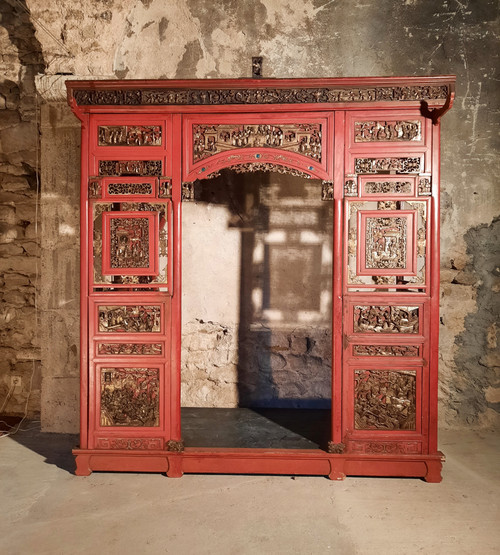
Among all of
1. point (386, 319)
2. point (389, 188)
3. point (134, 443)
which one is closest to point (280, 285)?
point (386, 319)

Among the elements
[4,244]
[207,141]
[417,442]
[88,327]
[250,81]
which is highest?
[250,81]

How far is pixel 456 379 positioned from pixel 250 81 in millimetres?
3186

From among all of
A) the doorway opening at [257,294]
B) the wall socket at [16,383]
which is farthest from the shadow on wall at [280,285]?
the wall socket at [16,383]

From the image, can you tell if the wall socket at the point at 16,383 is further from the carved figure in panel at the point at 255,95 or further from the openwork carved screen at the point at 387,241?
the openwork carved screen at the point at 387,241

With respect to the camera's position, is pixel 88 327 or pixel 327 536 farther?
pixel 88 327

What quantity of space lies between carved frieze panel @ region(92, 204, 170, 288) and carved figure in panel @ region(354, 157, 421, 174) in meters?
1.43

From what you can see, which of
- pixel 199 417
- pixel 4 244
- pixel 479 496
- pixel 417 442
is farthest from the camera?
pixel 4 244

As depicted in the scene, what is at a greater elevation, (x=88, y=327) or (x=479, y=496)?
(x=88, y=327)

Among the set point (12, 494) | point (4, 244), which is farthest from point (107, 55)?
point (12, 494)

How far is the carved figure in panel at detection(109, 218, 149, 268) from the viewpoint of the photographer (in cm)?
316

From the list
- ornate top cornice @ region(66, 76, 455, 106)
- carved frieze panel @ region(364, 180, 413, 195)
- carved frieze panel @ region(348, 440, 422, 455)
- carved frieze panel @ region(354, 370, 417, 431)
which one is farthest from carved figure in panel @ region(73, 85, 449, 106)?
carved frieze panel @ region(348, 440, 422, 455)

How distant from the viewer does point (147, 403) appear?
3172 mm

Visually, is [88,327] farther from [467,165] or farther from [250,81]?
[467,165]

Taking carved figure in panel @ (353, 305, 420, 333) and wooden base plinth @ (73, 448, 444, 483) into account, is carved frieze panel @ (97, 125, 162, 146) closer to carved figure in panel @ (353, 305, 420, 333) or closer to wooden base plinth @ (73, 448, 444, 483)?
carved figure in panel @ (353, 305, 420, 333)
